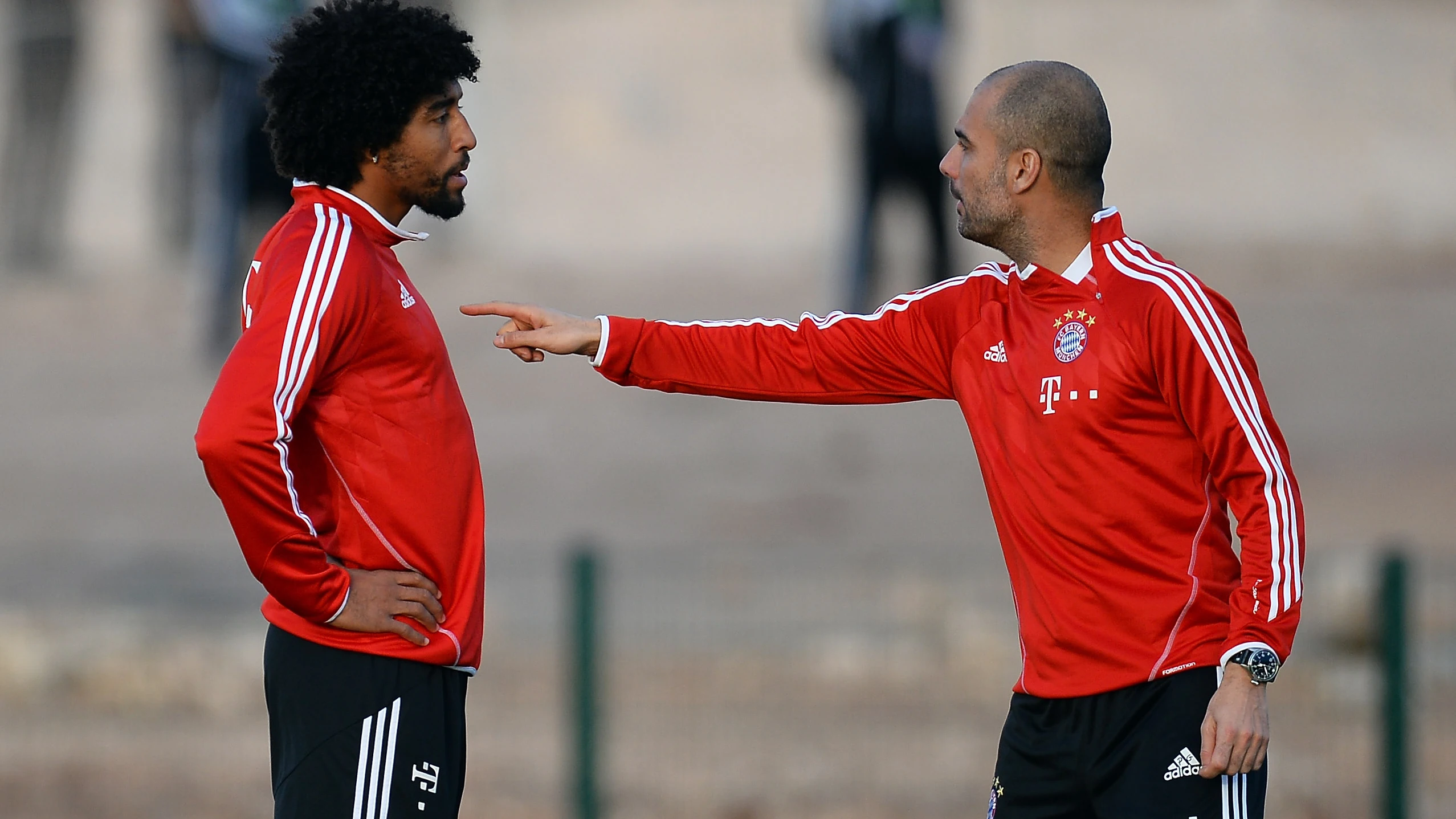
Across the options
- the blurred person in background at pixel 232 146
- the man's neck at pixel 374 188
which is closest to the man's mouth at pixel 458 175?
the man's neck at pixel 374 188

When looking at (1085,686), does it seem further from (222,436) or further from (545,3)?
(545,3)

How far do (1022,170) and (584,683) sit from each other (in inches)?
139

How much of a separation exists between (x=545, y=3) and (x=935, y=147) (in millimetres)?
5770

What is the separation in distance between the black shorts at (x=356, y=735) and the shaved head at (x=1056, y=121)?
156 cm

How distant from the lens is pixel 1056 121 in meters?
3.53

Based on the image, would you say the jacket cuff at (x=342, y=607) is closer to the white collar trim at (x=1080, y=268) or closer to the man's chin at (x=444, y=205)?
the man's chin at (x=444, y=205)

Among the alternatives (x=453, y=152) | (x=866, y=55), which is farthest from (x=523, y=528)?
(x=453, y=152)

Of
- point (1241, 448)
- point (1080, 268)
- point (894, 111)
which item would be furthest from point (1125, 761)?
point (894, 111)

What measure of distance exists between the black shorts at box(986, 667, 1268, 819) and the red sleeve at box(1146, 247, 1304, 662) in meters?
0.21

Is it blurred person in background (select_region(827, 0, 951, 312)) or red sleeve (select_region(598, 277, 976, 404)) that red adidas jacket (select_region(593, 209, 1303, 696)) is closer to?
red sleeve (select_region(598, 277, 976, 404))

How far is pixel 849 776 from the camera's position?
7176mm

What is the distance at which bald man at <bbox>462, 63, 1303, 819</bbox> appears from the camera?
3281 millimetres

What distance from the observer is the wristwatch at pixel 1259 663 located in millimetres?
3209

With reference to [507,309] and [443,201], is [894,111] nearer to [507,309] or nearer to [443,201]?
[507,309]
